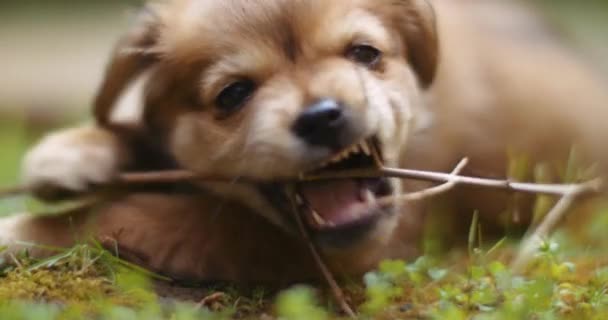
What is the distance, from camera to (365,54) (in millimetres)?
3264

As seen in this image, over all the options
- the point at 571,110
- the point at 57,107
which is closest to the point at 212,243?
the point at 571,110

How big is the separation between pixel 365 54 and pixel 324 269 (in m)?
0.77

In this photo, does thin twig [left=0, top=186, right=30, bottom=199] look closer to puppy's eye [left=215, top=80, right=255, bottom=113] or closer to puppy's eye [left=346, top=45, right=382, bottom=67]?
puppy's eye [left=215, top=80, right=255, bottom=113]

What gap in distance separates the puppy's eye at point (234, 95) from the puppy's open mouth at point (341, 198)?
31 centimetres

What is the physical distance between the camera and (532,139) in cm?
428

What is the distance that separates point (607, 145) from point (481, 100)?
2.18 ft

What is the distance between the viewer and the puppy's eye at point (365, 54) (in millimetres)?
3195

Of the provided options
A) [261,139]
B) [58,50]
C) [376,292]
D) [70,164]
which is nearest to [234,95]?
[261,139]

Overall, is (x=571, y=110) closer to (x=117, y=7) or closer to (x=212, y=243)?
(x=212, y=243)

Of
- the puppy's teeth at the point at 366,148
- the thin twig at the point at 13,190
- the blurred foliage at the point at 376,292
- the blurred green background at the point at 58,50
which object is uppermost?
the blurred green background at the point at 58,50

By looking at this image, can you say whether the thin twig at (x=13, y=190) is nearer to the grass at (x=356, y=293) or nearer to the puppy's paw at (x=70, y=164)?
the puppy's paw at (x=70, y=164)

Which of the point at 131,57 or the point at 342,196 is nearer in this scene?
the point at 342,196

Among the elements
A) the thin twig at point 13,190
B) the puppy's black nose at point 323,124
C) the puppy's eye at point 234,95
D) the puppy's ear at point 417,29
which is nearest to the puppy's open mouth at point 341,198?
the puppy's black nose at point 323,124

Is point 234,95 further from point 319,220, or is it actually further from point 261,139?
point 319,220
